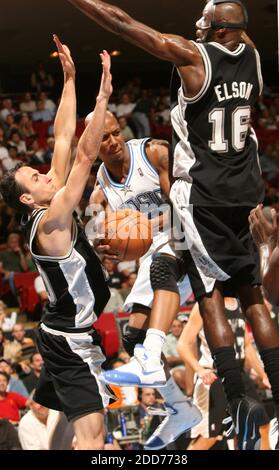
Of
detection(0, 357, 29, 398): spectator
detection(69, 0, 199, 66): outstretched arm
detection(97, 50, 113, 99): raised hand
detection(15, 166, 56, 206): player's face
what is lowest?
detection(0, 357, 29, 398): spectator

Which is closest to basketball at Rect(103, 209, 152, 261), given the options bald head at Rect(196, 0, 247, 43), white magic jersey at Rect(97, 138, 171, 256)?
white magic jersey at Rect(97, 138, 171, 256)

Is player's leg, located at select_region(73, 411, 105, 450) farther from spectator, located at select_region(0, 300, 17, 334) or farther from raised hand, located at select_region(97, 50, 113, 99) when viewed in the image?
spectator, located at select_region(0, 300, 17, 334)

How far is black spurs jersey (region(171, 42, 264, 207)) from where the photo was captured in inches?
196

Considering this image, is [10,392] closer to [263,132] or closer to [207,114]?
[207,114]

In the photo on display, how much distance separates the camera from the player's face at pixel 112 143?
5.67 meters

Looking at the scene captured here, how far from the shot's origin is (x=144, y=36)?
4.80 metres

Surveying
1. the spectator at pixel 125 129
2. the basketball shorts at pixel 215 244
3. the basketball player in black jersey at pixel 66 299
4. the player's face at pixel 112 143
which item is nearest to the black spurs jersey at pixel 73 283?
the basketball player in black jersey at pixel 66 299

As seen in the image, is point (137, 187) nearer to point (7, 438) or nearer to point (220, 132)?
point (220, 132)

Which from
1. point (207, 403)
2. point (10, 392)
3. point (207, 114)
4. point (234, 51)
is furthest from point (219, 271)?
point (10, 392)

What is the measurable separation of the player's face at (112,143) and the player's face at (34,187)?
16.2 inches

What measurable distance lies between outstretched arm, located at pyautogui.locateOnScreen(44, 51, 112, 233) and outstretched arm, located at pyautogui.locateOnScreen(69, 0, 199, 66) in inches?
10.0

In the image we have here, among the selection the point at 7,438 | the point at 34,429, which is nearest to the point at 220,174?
the point at 34,429

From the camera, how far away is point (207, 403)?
8.89 metres
